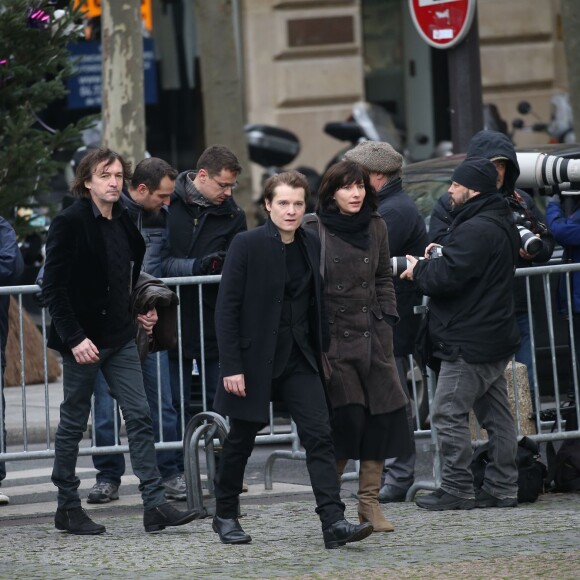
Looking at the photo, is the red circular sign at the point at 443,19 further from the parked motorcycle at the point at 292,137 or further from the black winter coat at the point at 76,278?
the parked motorcycle at the point at 292,137

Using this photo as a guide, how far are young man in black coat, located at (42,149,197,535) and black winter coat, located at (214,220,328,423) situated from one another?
2.02 feet

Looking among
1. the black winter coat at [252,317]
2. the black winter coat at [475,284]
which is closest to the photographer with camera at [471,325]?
the black winter coat at [475,284]

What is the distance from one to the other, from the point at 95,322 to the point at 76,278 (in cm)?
23

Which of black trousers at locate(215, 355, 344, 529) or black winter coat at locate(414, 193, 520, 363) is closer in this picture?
black trousers at locate(215, 355, 344, 529)

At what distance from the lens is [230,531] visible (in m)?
7.35

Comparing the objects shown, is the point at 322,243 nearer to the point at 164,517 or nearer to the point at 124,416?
the point at 124,416

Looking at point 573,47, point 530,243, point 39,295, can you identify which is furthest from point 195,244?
point 573,47

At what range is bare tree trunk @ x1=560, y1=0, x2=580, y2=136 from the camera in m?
15.4

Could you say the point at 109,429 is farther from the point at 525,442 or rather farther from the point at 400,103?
the point at 400,103

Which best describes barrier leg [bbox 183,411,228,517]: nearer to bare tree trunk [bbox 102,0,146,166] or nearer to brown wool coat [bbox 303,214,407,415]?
brown wool coat [bbox 303,214,407,415]

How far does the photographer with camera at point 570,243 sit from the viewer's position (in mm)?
9070

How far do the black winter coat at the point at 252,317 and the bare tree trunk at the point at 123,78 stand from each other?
6619 millimetres

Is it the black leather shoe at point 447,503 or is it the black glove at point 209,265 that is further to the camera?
the black glove at point 209,265

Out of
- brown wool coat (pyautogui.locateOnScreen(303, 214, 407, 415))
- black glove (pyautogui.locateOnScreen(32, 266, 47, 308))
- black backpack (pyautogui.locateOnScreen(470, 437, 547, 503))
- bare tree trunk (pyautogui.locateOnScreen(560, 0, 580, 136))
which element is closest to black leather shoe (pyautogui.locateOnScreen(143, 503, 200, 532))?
brown wool coat (pyautogui.locateOnScreen(303, 214, 407, 415))
